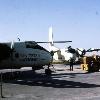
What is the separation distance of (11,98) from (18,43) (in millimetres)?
14375

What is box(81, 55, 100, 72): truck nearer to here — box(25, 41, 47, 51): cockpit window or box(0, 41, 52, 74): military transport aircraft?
box(0, 41, 52, 74): military transport aircraft

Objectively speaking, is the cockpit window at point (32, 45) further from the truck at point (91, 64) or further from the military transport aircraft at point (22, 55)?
the truck at point (91, 64)

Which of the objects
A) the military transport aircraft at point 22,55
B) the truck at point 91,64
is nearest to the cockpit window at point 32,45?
the military transport aircraft at point 22,55

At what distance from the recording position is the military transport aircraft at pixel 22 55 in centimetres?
3104

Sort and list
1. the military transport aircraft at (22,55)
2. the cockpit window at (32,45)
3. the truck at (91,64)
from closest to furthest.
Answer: the military transport aircraft at (22,55)
the cockpit window at (32,45)
the truck at (91,64)

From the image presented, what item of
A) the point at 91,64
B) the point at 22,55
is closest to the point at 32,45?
the point at 22,55

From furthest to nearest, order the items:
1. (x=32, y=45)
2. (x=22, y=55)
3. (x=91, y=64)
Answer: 1. (x=91, y=64)
2. (x=32, y=45)
3. (x=22, y=55)

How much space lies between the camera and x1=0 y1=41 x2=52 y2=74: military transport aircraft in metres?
31.0

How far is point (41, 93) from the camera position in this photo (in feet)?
66.7

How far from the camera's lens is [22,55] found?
31.7 meters

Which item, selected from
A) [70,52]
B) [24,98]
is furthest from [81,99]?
[70,52]

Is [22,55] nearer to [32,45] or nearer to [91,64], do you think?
[32,45]

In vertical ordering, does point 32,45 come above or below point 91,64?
above

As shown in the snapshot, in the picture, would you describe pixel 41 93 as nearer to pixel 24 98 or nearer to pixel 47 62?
pixel 24 98
